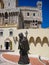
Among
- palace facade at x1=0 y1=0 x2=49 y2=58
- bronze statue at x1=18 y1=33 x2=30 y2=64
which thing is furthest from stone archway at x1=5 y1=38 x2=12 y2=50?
bronze statue at x1=18 y1=33 x2=30 y2=64

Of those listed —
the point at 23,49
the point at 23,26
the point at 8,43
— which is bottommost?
the point at 8,43

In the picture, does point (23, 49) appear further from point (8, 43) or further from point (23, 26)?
point (23, 26)

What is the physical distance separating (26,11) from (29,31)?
800 inches

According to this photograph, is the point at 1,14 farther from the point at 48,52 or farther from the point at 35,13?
the point at 48,52

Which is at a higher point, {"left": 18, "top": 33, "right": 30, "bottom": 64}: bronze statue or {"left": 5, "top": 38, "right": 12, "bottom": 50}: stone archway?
{"left": 18, "top": 33, "right": 30, "bottom": 64}: bronze statue

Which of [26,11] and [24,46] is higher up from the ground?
[26,11]

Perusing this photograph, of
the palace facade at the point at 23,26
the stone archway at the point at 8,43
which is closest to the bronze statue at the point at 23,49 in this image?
the palace facade at the point at 23,26

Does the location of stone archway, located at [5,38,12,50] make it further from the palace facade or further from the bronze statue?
the bronze statue

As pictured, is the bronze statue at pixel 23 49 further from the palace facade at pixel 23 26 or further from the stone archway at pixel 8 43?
the stone archway at pixel 8 43

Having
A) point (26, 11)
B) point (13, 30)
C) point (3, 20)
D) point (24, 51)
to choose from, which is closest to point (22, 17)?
point (26, 11)

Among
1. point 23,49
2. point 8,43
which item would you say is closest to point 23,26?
point 8,43

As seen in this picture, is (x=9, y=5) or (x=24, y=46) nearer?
(x=24, y=46)

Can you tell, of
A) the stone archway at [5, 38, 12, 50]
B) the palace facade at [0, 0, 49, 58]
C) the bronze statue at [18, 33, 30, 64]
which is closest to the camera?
the bronze statue at [18, 33, 30, 64]

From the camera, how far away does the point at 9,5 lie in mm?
75750
